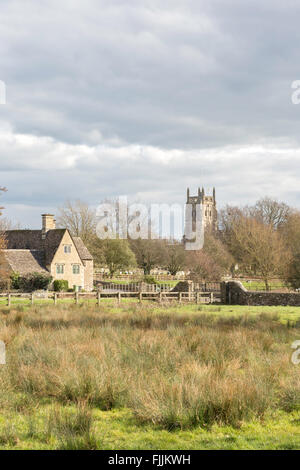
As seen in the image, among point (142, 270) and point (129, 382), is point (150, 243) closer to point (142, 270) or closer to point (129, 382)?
point (142, 270)

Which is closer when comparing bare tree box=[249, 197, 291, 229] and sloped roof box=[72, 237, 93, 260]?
sloped roof box=[72, 237, 93, 260]

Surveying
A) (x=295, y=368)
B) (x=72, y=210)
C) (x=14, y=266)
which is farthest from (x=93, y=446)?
(x=72, y=210)

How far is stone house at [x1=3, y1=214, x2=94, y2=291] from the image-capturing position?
47.3 m

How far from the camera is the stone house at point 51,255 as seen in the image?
1863 inches

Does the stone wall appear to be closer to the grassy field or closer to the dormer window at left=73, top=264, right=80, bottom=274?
the dormer window at left=73, top=264, right=80, bottom=274

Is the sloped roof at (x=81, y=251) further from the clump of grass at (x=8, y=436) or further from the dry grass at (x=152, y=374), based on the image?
the clump of grass at (x=8, y=436)

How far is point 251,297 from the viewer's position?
34375 millimetres

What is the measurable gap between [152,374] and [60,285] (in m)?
38.4

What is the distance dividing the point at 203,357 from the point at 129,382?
2853mm

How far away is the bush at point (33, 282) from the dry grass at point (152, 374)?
29.9 m

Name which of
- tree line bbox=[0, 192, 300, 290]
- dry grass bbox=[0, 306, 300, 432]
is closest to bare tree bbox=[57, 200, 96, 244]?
tree line bbox=[0, 192, 300, 290]

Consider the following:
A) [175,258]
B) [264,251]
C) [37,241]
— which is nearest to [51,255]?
→ [37,241]

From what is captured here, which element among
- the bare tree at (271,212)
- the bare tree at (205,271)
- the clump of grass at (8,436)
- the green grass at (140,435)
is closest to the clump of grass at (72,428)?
the green grass at (140,435)

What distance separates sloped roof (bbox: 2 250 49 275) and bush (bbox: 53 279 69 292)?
1.49 metres
